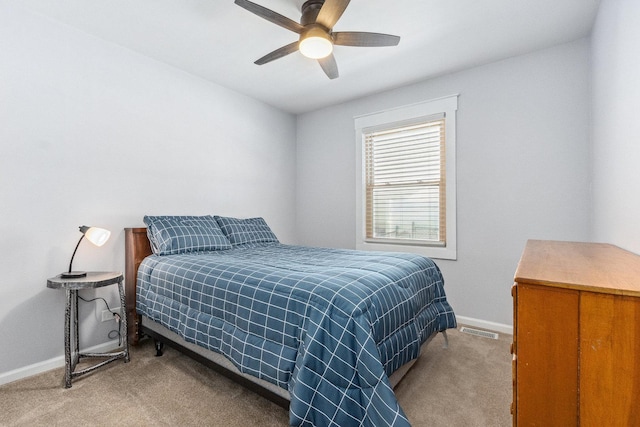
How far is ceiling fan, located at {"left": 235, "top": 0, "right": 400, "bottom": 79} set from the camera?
1815 mm

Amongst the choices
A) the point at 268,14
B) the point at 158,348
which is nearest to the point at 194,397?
the point at 158,348

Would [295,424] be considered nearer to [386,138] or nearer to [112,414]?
[112,414]

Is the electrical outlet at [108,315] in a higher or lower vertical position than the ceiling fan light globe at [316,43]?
lower


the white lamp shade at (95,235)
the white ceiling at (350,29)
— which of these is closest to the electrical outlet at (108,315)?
the white lamp shade at (95,235)

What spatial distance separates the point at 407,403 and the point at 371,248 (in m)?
2.06

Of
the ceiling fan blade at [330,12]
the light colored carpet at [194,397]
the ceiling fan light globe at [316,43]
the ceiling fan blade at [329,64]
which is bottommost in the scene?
the light colored carpet at [194,397]

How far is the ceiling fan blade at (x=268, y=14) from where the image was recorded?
1766 millimetres

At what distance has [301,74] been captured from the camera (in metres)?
3.18

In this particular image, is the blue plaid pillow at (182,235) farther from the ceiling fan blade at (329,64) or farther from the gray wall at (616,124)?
the gray wall at (616,124)

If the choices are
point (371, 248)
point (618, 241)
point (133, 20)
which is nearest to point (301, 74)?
point (133, 20)

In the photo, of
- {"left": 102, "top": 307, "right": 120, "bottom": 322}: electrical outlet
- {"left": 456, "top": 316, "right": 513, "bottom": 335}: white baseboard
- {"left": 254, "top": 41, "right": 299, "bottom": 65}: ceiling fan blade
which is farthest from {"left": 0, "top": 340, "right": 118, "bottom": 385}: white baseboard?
{"left": 456, "top": 316, "right": 513, "bottom": 335}: white baseboard

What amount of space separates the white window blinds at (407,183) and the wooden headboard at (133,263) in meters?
2.38

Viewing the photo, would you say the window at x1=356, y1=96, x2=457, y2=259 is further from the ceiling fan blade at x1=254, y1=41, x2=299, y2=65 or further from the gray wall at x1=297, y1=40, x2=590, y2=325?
the ceiling fan blade at x1=254, y1=41, x2=299, y2=65

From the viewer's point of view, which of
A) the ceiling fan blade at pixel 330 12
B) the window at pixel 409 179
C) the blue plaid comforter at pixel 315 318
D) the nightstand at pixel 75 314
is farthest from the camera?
the window at pixel 409 179
